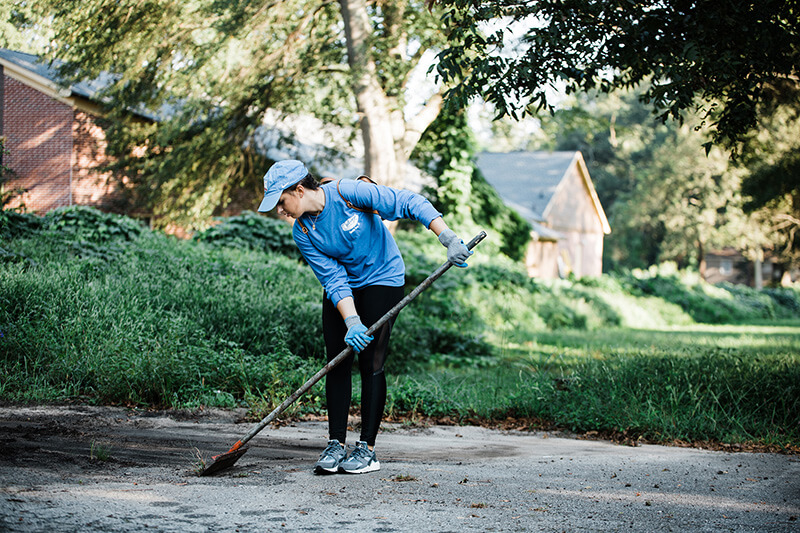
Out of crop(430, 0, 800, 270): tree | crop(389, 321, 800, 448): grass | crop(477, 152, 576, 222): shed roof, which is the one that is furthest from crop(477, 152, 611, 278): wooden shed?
crop(430, 0, 800, 270): tree

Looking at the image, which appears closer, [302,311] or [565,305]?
[302,311]

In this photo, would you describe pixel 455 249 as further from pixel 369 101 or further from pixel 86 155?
pixel 86 155

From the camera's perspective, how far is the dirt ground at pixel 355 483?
354 cm

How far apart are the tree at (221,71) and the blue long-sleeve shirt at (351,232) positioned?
392 inches

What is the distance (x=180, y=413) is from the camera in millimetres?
6340

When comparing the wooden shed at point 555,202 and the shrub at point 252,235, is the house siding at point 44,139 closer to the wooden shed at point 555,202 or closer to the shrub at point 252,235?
the shrub at point 252,235

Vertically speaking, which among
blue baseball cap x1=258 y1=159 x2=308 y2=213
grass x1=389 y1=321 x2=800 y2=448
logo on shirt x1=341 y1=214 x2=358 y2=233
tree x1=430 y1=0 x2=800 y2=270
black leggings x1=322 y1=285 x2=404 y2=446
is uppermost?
tree x1=430 y1=0 x2=800 y2=270

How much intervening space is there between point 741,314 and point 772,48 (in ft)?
88.4

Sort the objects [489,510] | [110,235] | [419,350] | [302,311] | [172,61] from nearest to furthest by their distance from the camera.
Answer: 1. [489,510]
2. [302,311]
3. [419,350]
4. [110,235]
5. [172,61]

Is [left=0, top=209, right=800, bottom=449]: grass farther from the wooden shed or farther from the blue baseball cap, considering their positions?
the wooden shed

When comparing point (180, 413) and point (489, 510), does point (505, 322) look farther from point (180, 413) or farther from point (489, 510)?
point (489, 510)

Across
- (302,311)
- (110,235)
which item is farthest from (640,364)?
(110,235)

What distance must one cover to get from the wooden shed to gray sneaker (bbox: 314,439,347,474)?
92.7ft

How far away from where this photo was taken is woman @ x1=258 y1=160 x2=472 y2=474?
173 inches
